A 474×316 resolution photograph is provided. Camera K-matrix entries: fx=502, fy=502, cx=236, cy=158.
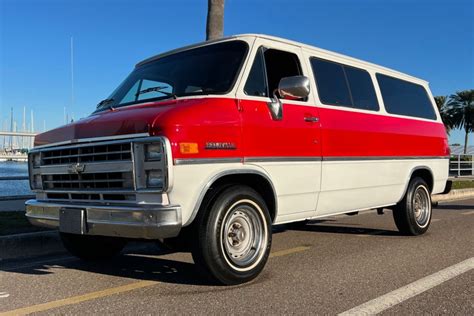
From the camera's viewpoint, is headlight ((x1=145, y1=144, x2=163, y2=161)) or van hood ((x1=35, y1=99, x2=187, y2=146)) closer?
headlight ((x1=145, y1=144, x2=163, y2=161))

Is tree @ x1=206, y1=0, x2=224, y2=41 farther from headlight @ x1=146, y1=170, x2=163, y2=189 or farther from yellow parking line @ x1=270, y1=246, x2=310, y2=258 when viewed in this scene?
headlight @ x1=146, y1=170, x2=163, y2=189

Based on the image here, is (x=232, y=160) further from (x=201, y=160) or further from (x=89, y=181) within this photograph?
(x=89, y=181)

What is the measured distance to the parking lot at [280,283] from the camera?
13.3 ft

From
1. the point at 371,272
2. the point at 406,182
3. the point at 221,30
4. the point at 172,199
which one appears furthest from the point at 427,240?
the point at 221,30

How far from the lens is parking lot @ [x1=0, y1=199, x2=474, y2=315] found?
4062mm

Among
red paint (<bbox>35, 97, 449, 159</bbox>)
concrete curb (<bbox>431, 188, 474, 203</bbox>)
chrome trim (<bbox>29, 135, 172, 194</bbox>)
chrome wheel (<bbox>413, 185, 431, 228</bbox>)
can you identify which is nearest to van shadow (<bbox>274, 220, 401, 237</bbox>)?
chrome wheel (<bbox>413, 185, 431, 228</bbox>)

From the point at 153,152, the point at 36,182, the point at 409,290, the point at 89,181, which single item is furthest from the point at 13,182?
the point at 409,290

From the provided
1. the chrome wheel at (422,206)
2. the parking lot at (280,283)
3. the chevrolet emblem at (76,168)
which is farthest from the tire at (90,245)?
the chrome wheel at (422,206)

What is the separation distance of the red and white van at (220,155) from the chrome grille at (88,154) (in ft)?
0.04

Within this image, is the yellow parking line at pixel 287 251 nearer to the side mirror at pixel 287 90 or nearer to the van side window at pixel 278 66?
the side mirror at pixel 287 90

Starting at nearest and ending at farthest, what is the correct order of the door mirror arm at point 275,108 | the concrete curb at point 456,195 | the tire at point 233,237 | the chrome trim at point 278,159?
1. the tire at point 233,237
2. the chrome trim at point 278,159
3. the door mirror arm at point 275,108
4. the concrete curb at point 456,195

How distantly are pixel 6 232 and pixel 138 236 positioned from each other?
3359 mm

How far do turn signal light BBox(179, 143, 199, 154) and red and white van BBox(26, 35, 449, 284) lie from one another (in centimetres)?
3

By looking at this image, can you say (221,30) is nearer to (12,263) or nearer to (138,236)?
(12,263)
